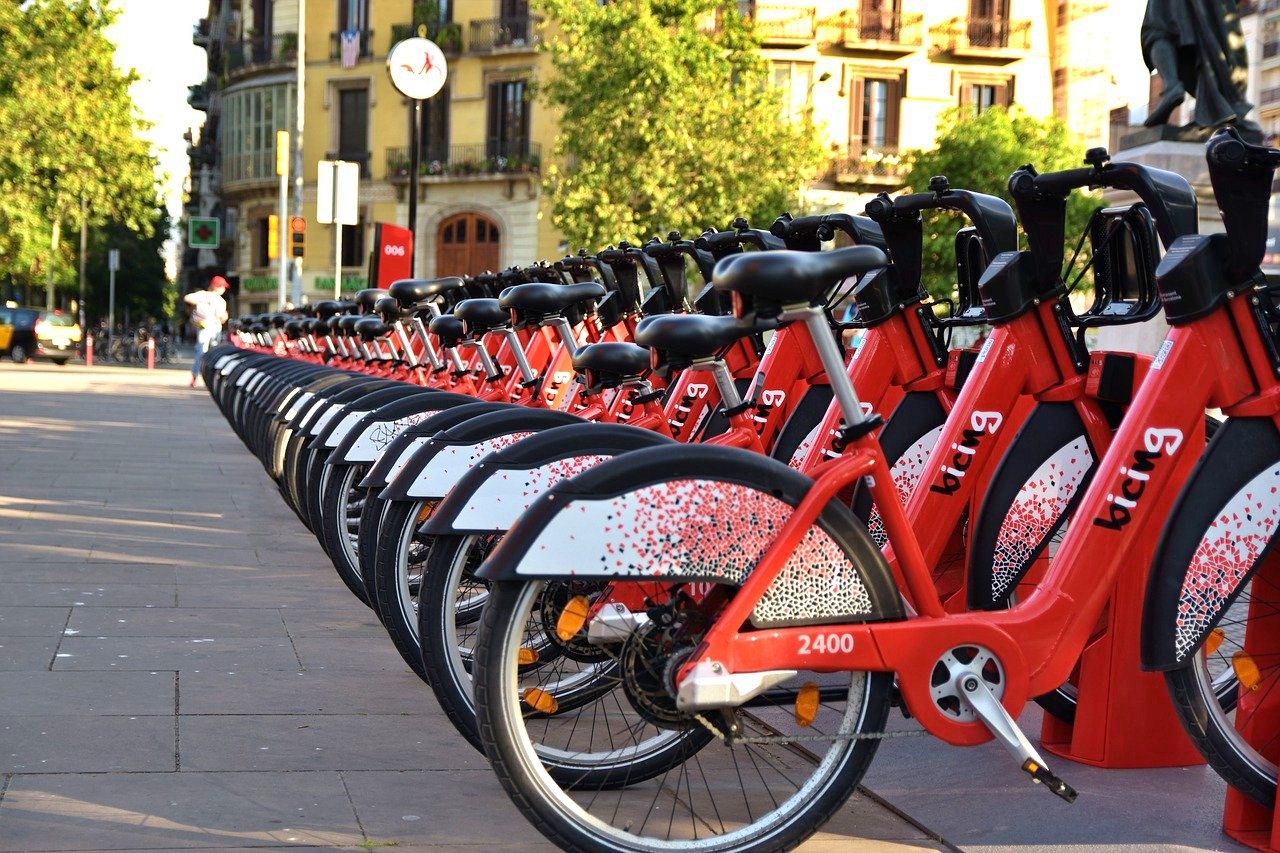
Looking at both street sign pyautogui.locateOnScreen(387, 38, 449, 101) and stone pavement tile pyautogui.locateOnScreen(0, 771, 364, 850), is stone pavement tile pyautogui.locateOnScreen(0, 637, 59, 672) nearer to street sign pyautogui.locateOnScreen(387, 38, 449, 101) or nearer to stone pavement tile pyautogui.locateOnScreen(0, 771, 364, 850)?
stone pavement tile pyautogui.locateOnScreen(0, 771, 364, 850)

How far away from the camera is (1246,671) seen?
379 centimetres

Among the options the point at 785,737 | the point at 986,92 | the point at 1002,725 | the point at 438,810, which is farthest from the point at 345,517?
the point at 986,92

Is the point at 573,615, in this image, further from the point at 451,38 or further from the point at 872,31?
the point at 451,38

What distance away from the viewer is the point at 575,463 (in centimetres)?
376

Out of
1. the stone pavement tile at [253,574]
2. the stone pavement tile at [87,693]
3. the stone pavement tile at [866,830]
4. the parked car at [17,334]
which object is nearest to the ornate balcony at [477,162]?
the parked car at [17,334]

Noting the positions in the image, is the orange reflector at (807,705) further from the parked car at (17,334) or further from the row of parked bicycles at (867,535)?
the parked car at (17,334)

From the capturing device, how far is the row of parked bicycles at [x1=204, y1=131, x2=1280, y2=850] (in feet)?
10.3

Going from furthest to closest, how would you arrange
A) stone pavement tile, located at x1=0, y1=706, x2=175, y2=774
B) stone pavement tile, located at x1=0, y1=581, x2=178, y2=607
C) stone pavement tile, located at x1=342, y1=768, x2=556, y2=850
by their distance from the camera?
stone pavement tile, located at x1=0, y1=581, x2=178, y2=607, stone pavement tile, located at x1=0, y1=706, x2=175, y2=774, stone pavement tile, located at x1=342, y1=768, x2=556, y2=850

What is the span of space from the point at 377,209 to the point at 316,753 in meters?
46.1

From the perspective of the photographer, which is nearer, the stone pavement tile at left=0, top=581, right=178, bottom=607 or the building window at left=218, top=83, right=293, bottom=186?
the stone pavement tile at left=0, top=581, right=178, bottom=607

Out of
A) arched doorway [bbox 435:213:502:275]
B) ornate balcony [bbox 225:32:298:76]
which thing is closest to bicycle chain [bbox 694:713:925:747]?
arched doorway [bbox 435:213:502:275]

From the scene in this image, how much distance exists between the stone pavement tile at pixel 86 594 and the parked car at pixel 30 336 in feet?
120

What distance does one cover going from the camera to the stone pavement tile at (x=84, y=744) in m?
4.09

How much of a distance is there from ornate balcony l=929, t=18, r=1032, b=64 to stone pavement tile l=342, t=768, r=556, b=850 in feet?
144
